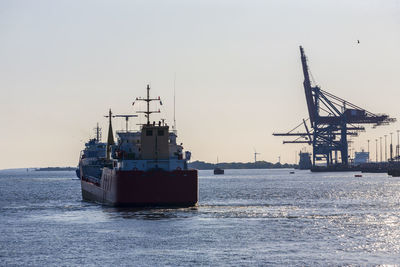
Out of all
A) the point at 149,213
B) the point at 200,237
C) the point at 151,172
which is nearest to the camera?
the point at 200,237

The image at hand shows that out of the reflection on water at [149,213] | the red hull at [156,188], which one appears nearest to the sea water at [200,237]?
the reflection on water at [149,213]

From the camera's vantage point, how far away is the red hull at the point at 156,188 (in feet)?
238

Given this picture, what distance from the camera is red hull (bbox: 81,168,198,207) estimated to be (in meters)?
72.6

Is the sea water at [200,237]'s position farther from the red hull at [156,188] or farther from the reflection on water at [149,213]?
the red hull at [156,188]

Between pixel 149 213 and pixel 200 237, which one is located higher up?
pixel 149 213

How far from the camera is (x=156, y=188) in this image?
72.9m

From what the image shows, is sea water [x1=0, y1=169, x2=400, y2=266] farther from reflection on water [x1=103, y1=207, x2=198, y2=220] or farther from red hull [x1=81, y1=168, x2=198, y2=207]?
red hull [x1=81, y1=168, x2=198, y2=207]

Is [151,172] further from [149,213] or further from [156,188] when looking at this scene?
[149,213]

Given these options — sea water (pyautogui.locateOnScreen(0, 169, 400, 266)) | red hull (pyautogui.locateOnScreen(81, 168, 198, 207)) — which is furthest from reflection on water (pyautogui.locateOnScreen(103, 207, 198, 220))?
red hull (pyautogui.locateOnScreen(81, 168, 198, 207))

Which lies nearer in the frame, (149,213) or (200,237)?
(200,237)

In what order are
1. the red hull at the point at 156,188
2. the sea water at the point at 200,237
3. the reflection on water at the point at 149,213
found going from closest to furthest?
1. the sea water at the point at 200,237
2. the reflection on water at the point at 149,213
3. the red hull at the point at 156,188

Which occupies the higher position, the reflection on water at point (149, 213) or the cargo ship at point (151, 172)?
the cargo ship at point (151, 172)

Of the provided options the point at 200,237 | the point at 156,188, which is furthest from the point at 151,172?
the point at 200,237

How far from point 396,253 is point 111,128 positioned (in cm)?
7149
